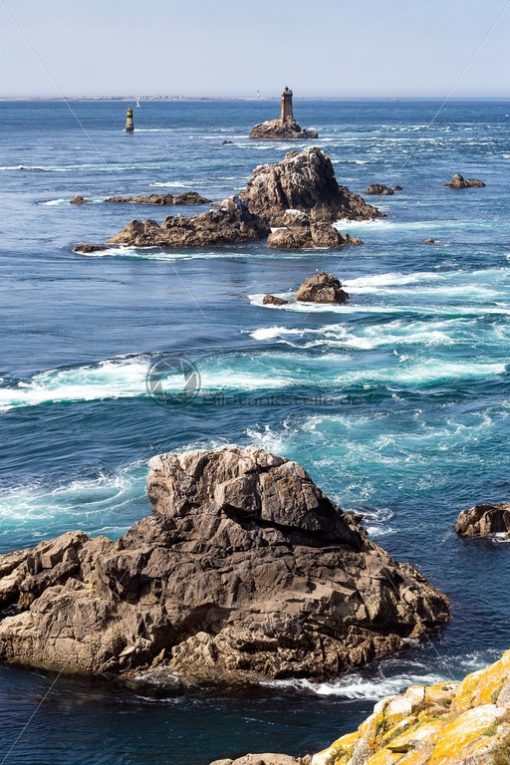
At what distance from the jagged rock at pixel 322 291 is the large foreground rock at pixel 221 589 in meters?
45.0

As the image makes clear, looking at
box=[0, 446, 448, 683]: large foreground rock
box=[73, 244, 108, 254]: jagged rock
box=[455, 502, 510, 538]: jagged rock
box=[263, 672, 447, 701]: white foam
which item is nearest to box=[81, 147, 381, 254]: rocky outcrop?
box=[73, 244, 108, 254]: jagged rock

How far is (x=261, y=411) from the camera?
58500 millimetres

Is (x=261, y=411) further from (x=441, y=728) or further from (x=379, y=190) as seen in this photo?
(x=379, y=190)

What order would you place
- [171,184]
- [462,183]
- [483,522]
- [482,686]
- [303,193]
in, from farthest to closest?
[171,184]
[462,183]
[303,193]
[483,522]
[482,686]

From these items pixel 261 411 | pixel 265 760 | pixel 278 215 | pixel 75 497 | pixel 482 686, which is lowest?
pixel 265 760

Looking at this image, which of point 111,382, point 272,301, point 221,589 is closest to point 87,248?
point 272,301

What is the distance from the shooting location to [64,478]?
49938 mm

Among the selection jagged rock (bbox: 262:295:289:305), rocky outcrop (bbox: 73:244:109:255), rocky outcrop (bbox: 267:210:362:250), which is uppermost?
rocky outcrop (bbox: 267:210:362:250)

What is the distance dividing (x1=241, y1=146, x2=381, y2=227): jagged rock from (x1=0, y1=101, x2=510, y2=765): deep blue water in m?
9.01

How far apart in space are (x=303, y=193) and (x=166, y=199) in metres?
19.9

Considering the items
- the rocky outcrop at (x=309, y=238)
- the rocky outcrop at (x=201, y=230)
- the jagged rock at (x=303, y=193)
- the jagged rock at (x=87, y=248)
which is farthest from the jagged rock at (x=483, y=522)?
the jagged rock at (x=303, y=193)

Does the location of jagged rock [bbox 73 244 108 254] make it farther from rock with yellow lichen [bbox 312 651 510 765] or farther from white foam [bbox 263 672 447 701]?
rock with yellow lichen [bbox 312 651 510 765]

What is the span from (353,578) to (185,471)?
22.9 ft

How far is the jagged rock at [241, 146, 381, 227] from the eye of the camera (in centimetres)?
12350
